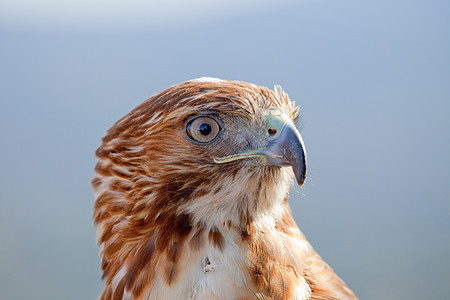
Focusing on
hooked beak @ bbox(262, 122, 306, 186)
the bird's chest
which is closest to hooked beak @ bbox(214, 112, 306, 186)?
hooked beak @ bbox(262, 122, 306, 186)

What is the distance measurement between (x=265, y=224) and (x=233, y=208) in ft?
0.34

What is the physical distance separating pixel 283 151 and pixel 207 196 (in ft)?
0.66

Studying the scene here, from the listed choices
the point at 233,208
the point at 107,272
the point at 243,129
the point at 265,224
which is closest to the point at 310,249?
the point at 265,224

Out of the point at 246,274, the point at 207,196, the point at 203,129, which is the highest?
the point at 203,129

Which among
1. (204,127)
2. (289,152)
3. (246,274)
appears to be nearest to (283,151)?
(289,152)

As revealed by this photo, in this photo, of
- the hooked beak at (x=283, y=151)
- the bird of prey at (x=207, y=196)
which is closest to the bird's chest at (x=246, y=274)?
the bird of prey at (x=207, y=196)

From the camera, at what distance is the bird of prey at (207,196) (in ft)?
3.47

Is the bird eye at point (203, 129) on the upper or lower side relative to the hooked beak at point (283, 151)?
upper

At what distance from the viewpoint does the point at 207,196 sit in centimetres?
108

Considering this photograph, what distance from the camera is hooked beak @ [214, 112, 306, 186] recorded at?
1.00 m

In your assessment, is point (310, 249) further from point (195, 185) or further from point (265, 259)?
point (195, 185)

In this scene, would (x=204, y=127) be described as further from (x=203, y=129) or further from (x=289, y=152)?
(x=289, y=152)

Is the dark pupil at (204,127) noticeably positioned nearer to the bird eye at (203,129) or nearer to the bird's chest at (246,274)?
the bird eye at (203,129)

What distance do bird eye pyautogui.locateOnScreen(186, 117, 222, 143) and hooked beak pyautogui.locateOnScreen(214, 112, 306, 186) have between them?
55mm
